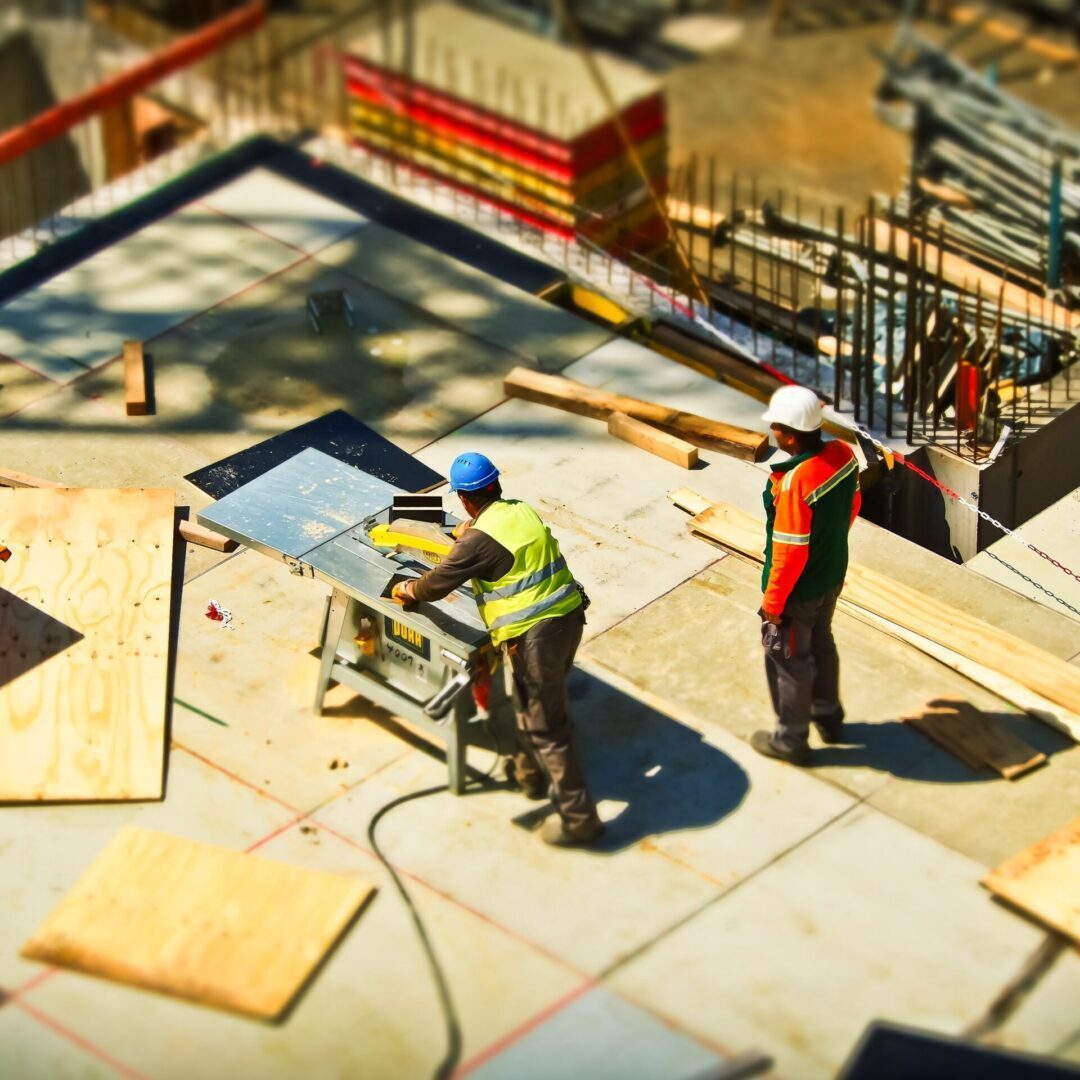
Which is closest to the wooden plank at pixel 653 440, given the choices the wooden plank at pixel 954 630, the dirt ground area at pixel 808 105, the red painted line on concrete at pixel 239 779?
the wooden plank at pixel 954 630

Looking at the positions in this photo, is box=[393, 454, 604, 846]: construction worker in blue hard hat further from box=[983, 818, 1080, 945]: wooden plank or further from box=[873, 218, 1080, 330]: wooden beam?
box=[873, 218, 1080, 330]: wooden beam

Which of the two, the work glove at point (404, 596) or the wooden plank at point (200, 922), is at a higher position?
the work glove at point (404, 596)

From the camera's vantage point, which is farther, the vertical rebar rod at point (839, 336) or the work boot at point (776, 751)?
the vertical rebar rod at point (839, 336)

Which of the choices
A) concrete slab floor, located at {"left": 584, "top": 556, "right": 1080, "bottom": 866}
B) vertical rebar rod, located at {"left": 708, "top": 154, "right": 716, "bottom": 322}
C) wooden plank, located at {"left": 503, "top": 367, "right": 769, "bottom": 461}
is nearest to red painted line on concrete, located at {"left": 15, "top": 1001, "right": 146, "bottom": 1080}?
concrete slab floor, located at {"left": 584, "top": 556, "right": 1080, "bottom": 866}

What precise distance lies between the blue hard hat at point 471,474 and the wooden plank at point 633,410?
12.7 feet

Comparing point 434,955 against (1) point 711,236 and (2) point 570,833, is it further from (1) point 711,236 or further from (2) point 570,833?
(1) point 711,236

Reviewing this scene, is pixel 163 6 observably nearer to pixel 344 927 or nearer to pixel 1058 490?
pixel 1058 490

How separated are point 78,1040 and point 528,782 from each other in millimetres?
2494

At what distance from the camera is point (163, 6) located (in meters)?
26.0

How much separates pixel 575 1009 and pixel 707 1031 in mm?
584

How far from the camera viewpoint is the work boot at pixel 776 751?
9750 mm

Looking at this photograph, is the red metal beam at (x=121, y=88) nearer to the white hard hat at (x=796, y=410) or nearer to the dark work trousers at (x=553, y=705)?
the dark work trousers at (x=553, y=705)

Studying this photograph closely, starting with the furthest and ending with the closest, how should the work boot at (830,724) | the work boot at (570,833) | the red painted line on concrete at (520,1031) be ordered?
the work boot at (830,724)
the work boot at (570,833)
the red painted line on concrete at (520,1031)

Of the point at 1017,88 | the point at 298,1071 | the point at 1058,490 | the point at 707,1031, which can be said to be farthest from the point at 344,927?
the point at 1017,88
